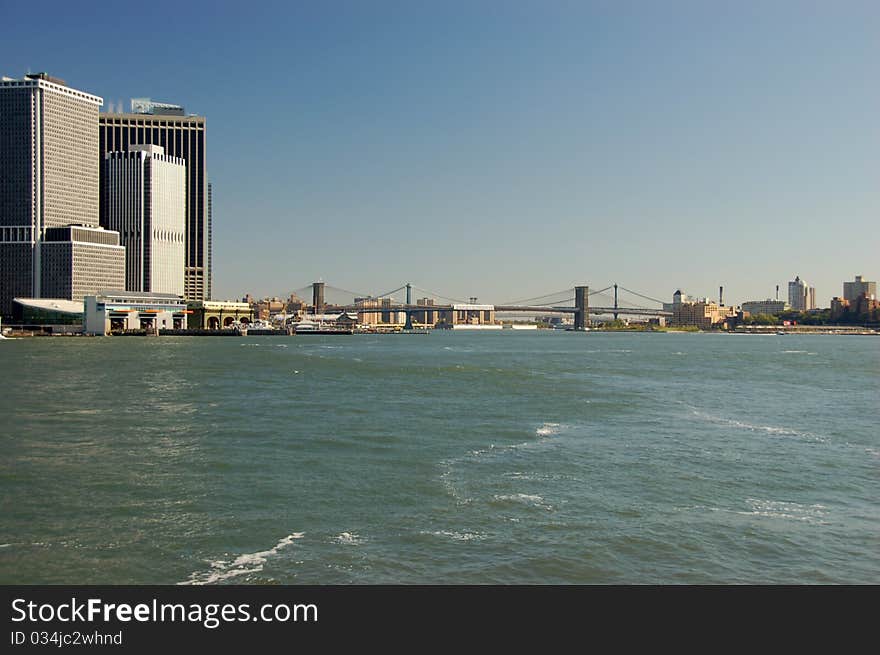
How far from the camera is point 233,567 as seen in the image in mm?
9602

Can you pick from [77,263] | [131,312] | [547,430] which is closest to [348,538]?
[547,430]

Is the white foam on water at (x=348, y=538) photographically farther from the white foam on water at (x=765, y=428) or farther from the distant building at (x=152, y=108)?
the distant building at (x=152, y=108)

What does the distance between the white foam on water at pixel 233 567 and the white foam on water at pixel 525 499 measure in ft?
13.5

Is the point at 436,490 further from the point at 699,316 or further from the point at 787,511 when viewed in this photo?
the point at 699,316

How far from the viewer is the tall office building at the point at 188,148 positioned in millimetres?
162375

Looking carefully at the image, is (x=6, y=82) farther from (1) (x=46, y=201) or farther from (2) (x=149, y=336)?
(2) (x=149, y=336)

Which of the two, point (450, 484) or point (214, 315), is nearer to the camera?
point (450, 484)

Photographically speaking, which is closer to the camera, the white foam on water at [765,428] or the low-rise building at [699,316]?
the white foam on water at [765,428]

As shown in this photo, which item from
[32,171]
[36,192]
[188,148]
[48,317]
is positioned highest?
[188,148]

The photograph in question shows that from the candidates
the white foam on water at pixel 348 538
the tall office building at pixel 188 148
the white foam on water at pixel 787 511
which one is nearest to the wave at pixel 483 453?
the white foam on water at pixel 348 538

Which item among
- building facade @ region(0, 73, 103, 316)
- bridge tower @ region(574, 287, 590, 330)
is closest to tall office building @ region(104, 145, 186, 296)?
building facade @ region(0, 73, 103, 316)

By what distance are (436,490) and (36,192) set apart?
454 ft

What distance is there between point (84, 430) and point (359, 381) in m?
18.3
